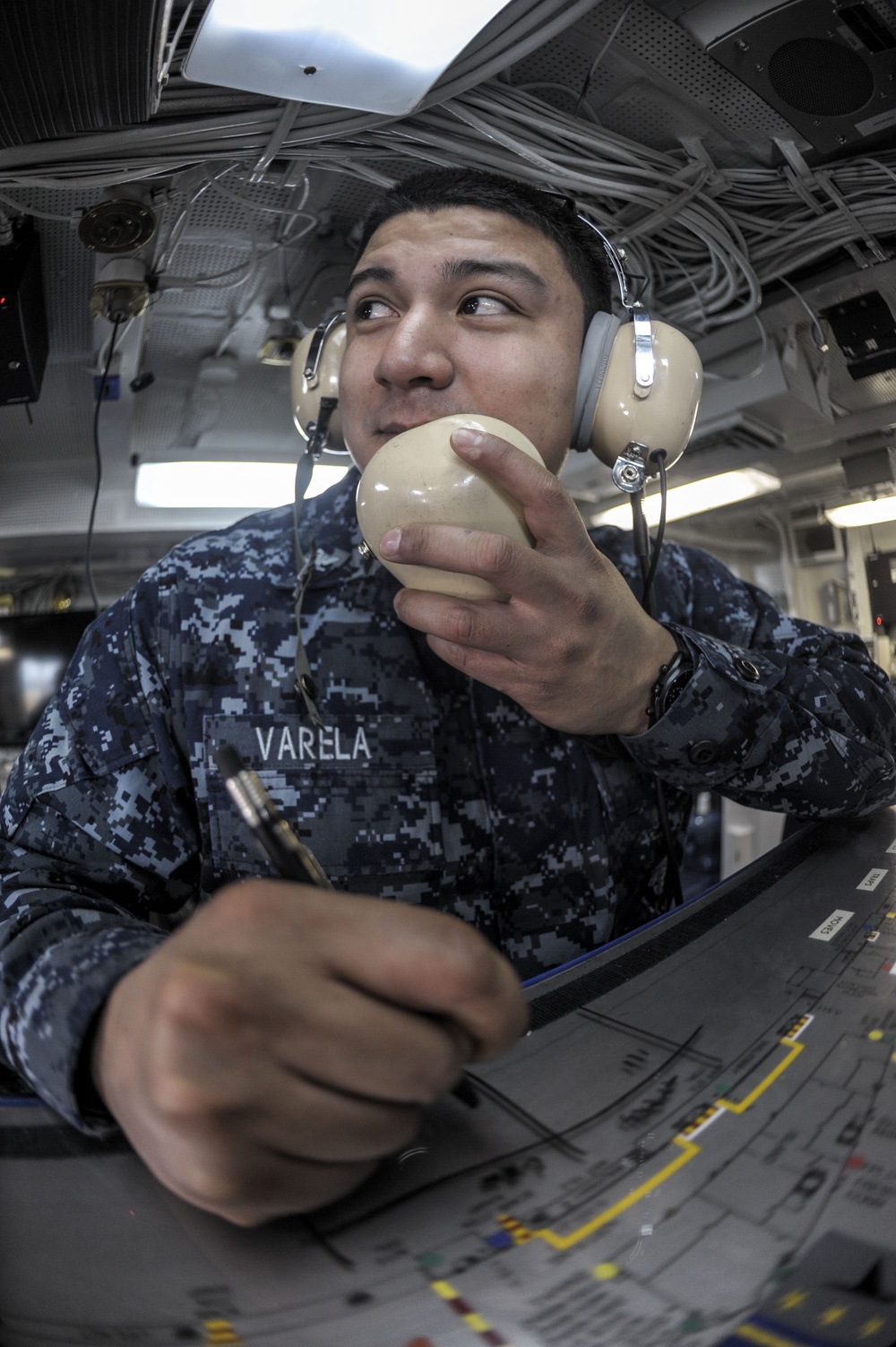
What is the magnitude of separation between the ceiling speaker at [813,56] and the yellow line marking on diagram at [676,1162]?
1.05 metres

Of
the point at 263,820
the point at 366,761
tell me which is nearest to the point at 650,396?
the point at 366,761

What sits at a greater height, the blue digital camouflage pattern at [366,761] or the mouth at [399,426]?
the mouth at [399,426]

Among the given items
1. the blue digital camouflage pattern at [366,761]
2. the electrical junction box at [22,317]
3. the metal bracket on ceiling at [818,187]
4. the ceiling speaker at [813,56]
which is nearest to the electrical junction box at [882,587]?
the blue digital camouflage pattern at [366,761]

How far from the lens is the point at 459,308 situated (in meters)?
0.94

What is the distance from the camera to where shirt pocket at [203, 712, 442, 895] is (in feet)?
3.10

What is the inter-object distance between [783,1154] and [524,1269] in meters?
0.16

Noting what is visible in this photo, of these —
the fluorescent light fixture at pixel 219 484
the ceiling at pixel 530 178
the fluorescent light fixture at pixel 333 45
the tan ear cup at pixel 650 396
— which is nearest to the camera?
the fluorescent light fixture at pixel 333 45

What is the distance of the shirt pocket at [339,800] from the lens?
0.94 meters

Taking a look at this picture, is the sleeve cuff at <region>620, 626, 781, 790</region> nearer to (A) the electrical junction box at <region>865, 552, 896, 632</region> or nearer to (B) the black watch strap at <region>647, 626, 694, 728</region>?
(B) the black watch strap at <region>647, 626, 694, 728</region>

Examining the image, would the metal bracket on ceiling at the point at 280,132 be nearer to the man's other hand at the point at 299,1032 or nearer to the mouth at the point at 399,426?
the mouth at the point at 399,426

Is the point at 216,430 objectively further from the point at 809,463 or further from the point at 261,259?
the point at 809,463

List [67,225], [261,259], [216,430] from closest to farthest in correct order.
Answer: [67,225]
[261,259]
[216,430]

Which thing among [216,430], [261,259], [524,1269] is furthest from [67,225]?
[524,1269]

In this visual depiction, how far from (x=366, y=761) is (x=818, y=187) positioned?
3.36 ft
